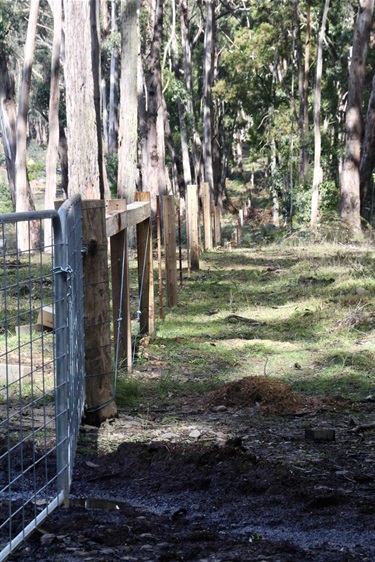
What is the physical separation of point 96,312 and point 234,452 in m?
1.54

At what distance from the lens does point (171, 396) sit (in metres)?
7.88

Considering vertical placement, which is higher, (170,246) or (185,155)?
(185,155)

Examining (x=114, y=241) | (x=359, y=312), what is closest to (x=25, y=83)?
(x=359, y=312)

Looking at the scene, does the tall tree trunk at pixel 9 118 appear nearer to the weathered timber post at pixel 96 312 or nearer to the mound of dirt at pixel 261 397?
the mound of dirt at pixel 261 397

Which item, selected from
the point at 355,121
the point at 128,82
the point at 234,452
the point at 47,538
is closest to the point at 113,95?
the point at 355,121

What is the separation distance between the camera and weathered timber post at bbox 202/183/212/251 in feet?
70.3

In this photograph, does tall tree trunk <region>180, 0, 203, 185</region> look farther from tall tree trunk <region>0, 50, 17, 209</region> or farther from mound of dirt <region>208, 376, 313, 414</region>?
mound of dirt <region>208, 376, 313, 414</region>

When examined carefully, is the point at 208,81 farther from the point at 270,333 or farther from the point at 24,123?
the point at 270,333

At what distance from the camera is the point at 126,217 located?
26.2 ft

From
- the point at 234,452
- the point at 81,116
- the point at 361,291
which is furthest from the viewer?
the point at 81,116

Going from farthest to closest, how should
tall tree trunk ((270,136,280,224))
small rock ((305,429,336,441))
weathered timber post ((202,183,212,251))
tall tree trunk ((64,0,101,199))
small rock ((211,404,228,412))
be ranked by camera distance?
tall tree trunk ((270,136,280,224)), weathered timber post ((202,183,212,251)), tall tree trunk ((64,0,101,199)), small rock ((211,404,228,412)), small rock ((305,429,336,441))

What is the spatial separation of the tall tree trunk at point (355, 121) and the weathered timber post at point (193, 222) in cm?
727

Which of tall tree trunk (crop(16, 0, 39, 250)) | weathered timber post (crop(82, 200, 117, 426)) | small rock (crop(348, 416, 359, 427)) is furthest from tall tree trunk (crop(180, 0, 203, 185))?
small rock (crop(348, 416, 359, 427))

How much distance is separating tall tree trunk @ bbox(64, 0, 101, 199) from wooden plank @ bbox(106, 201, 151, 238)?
4.90 meters
